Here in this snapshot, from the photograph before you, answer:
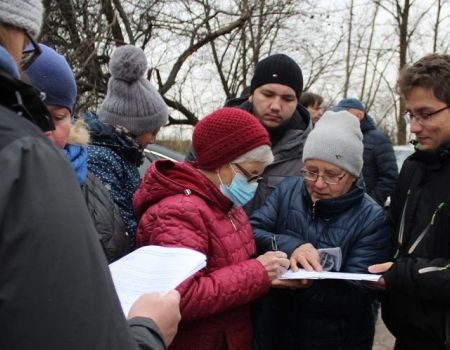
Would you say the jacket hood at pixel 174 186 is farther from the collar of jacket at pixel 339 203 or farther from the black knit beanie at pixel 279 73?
the black knit beanie at pixel 279 73

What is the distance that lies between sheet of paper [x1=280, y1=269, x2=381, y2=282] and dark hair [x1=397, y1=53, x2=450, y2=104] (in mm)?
764

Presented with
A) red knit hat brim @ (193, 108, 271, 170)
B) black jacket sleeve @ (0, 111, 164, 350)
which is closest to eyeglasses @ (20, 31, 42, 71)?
black jacket sleeve @ (0, 111, 164, 350)

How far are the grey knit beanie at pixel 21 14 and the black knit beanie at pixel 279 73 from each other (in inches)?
86.1

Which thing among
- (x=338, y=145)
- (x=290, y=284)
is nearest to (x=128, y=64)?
(x=338, y=145)

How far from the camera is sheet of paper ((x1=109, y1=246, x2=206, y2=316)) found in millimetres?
1483

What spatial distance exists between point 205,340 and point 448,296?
91 cm

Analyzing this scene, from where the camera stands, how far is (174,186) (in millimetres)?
1950

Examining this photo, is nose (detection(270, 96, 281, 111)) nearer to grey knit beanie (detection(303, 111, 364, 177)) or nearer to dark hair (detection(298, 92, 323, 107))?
grey knit beanie (detection(303, 111, 364, 177))

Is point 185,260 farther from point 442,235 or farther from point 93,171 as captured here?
point 442,235

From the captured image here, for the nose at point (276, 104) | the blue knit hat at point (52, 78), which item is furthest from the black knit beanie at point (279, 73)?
the blue knit hat at point (52, 78)

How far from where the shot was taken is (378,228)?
226 cm

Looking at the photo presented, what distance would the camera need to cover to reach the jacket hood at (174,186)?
76.9 inches

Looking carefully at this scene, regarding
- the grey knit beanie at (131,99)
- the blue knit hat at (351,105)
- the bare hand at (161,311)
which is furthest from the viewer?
the blue knit hat at (351,105)

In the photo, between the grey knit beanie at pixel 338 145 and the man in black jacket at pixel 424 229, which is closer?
the man in black jacket at pixel 424 229
